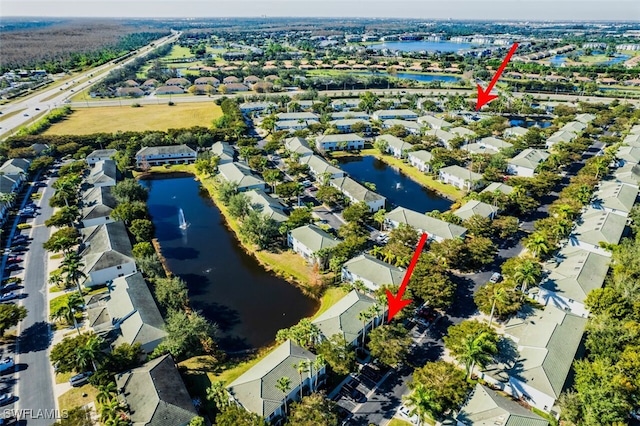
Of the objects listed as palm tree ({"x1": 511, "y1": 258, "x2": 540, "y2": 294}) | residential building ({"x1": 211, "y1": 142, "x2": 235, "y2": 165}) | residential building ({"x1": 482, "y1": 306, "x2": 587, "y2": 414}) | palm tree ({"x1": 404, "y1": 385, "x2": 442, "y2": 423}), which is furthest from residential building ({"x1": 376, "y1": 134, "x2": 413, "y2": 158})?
palm tree ({"x1": 404, "y1": 385, "x2": 442, "y2": 423})

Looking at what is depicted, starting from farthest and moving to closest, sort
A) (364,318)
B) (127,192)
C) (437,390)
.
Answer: (127,192) → (364,318) → (437,390)

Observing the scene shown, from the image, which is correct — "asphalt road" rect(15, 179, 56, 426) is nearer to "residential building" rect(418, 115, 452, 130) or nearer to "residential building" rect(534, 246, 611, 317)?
"residential building" rect(534, 246, 611, 317)

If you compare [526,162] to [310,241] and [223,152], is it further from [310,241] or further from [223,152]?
[223,152]

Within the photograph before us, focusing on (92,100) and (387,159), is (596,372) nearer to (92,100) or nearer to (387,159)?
(387,159)

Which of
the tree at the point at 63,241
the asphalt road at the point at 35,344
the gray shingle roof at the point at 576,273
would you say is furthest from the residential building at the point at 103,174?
the gray shingle roof at the point at 576,273

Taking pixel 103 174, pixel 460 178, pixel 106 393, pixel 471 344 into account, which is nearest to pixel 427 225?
pixel 460 178

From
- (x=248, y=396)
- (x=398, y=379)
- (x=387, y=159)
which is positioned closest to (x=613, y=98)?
(x=387, y=159)

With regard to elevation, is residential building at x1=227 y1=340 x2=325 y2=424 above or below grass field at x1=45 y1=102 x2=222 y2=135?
below
